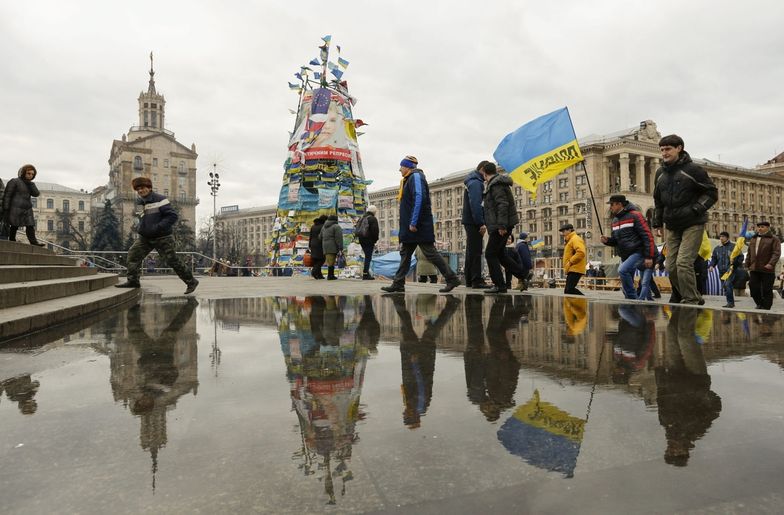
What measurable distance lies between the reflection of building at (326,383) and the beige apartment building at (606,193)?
229 feet

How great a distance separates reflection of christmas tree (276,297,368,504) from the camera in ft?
4.84

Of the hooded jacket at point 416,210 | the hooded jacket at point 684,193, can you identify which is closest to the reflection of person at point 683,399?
the hooded jacket at point 684,193

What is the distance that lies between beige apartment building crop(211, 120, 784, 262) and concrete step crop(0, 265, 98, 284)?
6814 cm

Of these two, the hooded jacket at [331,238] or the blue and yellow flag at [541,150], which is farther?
the hooded jacket at [331,238]

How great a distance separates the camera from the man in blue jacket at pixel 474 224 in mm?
8414

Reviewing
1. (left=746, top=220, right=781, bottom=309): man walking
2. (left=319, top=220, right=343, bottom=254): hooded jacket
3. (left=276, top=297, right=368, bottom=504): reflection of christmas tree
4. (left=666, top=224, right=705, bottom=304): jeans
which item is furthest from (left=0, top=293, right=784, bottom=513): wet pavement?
(left=319, top=220, right=343, bottom=254): hooded jacket

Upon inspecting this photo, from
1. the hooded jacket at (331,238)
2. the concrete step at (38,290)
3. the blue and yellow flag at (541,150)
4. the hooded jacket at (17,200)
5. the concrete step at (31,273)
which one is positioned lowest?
the concrete step at (38,290)

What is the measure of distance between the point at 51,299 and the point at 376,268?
24.2 metres

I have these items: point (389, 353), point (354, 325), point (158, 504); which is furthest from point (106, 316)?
point (158, 504)

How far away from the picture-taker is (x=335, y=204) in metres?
30.9

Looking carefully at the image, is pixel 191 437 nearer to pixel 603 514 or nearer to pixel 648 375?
pixel 603 514

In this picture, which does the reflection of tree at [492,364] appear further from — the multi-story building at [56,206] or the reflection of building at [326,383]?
the multi-story building at [56,206]

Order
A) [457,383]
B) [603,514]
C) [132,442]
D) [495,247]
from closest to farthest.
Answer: [603,514]
[132,442]
[457,383]
[495,247]

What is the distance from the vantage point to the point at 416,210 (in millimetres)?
7566
